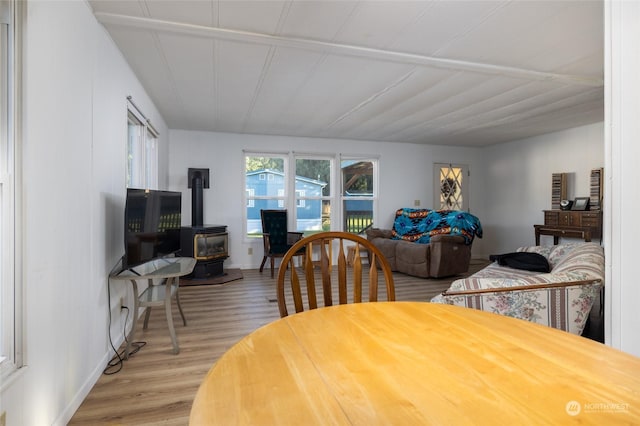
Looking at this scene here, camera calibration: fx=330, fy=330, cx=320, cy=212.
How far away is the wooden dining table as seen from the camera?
535 mm

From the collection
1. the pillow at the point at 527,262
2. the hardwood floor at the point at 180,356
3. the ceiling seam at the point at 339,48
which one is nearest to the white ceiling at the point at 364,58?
the ceiling seam at the point at 339,48

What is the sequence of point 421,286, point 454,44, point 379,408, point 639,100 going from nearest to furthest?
point 379,408 < point 639,100 < point 454,44 < point 421,286

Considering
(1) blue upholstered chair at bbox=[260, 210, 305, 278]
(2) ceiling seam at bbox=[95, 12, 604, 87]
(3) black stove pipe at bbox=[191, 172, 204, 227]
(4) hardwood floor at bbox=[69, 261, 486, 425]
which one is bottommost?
(4) hardwood floor at bbox=[69, 261, 486, 425]

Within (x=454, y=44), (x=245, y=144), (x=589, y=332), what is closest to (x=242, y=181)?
(x=245, y=144)

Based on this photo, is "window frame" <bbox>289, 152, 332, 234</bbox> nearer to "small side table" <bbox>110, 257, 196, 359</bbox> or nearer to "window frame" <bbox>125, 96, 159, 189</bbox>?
"window frame" <bbox>125, 96, 159, 189</bbox>

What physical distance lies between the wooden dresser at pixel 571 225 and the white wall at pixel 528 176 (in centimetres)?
48

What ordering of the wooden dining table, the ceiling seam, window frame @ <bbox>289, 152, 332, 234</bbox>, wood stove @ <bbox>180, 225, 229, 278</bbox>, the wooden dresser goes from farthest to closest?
window frame @ <bbox>289, 152, 332, 234</bbox> < the wooden dresser < wood stove @ <bbox>180, 225, 229, 278</bbox> < the ceiling seam < the wooden dining table

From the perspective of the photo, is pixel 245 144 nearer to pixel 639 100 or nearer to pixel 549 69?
pixel 549 69

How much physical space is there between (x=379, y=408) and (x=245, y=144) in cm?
572

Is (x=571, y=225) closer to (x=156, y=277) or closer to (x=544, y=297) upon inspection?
(x=544, y=297)

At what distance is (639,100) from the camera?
163 cm

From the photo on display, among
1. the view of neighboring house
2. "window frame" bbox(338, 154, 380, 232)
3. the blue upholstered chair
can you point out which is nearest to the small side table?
the blue upholstered chair

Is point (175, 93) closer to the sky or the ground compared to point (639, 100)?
closer to the sky

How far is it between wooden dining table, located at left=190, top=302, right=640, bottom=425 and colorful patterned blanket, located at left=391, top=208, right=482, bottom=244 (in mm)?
4715
